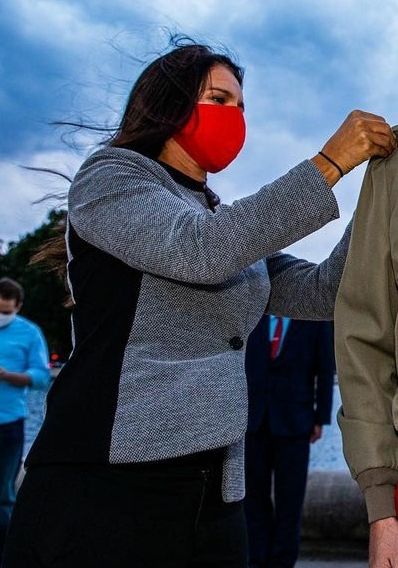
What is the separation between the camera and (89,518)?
2225 millimetres

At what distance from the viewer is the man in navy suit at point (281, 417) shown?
5.86 metres

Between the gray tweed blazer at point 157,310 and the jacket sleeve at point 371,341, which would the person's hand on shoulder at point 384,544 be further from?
the gray tweed blazer at point 157,310

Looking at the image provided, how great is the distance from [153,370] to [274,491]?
387 centimetres

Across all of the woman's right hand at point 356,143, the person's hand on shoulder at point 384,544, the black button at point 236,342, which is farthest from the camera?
the black button at point 236,342

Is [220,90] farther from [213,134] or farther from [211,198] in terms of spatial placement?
[211,198]

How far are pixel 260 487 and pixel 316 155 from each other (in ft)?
13.3

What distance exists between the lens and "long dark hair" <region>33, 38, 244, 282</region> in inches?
98.4

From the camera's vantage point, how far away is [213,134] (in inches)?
98.2

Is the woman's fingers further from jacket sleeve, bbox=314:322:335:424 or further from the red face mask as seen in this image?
jacket sleeve, bbox=314:322:335:424

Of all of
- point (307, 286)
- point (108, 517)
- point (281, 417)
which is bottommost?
point (108, 517)

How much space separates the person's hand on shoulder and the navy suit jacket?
403 cm

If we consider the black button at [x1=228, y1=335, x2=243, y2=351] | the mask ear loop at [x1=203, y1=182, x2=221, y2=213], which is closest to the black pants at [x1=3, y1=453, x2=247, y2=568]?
the black button at [x1=228, y1=335, x2=243, y2=351]

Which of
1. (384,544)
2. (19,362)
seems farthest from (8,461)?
(384,544)

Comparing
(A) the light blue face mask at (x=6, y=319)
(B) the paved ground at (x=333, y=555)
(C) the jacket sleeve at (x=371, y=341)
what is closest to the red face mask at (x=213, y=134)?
(C) the jacket sleeve at (x=371, y=341)
